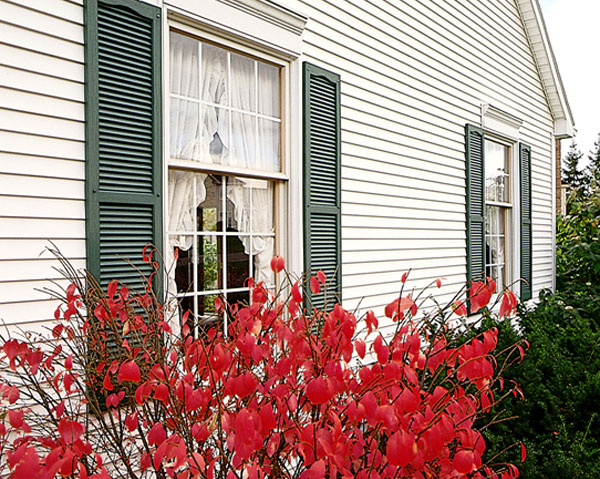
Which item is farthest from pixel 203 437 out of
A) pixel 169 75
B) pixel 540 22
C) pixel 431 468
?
pixel 540 22

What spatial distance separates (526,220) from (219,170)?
602 cm

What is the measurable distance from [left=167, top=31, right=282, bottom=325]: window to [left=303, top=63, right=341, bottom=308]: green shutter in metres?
0.24

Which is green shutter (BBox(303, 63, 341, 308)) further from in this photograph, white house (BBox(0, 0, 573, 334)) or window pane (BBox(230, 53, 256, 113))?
window pane (BBox(230, 53, 256, 113))

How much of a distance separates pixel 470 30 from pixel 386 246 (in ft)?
11.1

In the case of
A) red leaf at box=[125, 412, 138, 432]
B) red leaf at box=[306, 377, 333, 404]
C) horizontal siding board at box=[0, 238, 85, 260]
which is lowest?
red leaf at box=[125, 412, 138, 432]

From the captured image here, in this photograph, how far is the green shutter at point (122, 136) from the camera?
2.83 meters

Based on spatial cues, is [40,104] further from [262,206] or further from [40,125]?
[262,206]

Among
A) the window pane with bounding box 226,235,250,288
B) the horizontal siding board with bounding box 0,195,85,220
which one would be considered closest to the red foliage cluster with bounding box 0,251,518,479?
the horizontal siding board with bounding box 0,195,85,220

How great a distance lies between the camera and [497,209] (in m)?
7.84

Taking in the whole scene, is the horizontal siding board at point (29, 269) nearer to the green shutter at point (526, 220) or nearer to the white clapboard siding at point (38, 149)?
the white clapboard siding at point (38, 149)

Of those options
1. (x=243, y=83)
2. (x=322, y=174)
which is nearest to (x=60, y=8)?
(x=243, y=83)

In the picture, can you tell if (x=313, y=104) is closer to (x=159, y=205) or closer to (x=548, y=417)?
(x=159, y=205)

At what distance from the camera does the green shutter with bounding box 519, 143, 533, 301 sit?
8047 mm

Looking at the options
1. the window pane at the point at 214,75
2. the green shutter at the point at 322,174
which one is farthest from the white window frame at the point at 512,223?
the window pane at the point at 214,75
